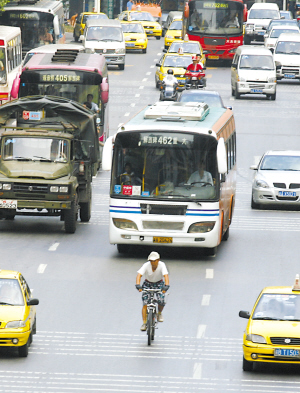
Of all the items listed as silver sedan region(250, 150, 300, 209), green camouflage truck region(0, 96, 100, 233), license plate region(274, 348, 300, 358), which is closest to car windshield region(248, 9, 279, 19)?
silver sedan region(250, 150, 300, 209)

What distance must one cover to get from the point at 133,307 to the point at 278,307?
3.92m

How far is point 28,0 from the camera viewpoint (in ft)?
190

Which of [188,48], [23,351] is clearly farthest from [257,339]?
[188,48]

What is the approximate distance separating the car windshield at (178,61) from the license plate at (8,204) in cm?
2683

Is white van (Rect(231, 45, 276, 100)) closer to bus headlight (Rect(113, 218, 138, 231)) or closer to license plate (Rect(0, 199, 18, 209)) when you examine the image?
license plate (Rect(0, 199, 18, 209))

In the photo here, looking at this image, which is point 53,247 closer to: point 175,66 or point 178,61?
→ point 175,66

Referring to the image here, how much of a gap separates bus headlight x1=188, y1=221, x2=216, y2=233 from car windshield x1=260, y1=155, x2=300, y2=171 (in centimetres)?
867

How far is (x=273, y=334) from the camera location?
14.5 metres

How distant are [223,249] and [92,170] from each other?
199 inches

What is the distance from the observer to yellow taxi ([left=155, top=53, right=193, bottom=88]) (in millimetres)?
49875

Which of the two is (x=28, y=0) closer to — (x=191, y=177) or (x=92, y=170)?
(x=92, y=170)

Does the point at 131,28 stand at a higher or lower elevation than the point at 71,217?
lower

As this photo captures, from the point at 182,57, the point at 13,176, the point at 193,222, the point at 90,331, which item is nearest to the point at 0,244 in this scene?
the point at 13,176

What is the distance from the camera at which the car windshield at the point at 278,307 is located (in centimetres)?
1497
